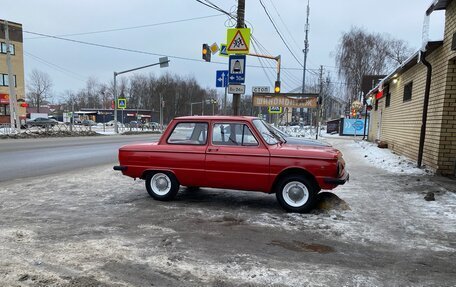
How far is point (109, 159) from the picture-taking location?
14586mm

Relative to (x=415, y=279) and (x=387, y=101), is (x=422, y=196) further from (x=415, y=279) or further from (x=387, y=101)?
(x=387, y=101)

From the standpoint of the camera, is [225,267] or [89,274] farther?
[225,267]

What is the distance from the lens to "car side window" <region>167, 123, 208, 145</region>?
6.71 m

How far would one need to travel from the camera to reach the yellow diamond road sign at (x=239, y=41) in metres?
10.8

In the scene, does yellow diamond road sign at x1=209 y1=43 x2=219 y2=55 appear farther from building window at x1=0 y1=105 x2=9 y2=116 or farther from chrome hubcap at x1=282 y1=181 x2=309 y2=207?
building window at x1=0 y1=105 x2=9 y2=116

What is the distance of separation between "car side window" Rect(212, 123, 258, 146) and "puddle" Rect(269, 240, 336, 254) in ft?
6.64

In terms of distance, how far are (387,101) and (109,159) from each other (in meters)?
14.8

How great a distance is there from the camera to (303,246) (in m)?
4.73

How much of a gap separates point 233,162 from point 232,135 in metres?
0.51

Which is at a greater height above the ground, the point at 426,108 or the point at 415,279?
the point at 426,108

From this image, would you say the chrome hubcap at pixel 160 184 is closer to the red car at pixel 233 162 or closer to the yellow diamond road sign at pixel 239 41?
the red car at pixel 233 162

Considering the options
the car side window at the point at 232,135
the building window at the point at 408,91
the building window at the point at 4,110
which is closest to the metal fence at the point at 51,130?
the building window at the point at 4,110

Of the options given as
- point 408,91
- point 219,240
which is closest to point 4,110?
point 408,91

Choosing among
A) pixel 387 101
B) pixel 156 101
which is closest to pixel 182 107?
pixel 156 101
